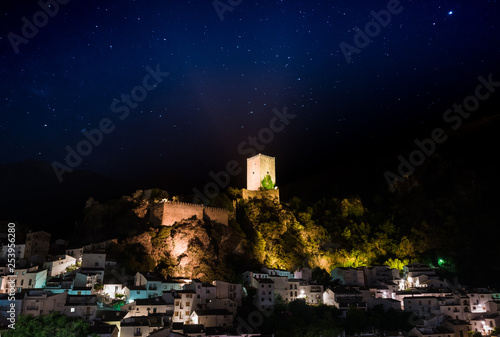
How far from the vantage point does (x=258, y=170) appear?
193 feet

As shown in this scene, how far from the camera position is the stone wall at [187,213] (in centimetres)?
4171

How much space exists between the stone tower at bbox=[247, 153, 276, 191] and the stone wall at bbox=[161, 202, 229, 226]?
13.6m

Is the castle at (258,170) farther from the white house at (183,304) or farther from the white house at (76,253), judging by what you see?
the white house at (183,304)

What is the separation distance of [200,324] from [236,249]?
13.9 m

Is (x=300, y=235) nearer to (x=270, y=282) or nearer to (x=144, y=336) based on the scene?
(x=270, y=282)

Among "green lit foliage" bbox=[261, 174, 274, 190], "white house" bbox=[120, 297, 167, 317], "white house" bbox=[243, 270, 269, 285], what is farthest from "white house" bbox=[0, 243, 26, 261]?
"green lit foliage" bbox=[261, 174, 274, 190]

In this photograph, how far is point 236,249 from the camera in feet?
138

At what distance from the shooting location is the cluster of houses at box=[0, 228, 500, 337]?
27719 mm

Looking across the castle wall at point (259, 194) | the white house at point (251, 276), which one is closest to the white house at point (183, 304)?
the white house at point (251, 276)

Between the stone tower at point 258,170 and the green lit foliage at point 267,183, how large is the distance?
41cm

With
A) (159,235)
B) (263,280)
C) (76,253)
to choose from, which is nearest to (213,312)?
(263,280)

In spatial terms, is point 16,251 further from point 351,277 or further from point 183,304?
point 351,277

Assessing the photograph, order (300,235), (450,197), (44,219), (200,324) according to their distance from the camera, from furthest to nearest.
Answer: (44,219)
(450,197)
(300,235)
(200,324)

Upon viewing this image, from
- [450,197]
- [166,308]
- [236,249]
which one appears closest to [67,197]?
[236,249]
